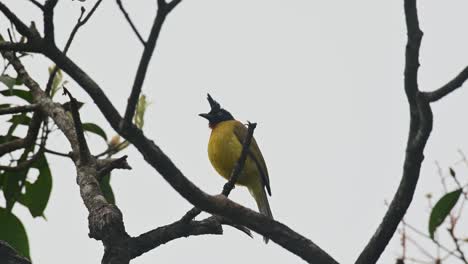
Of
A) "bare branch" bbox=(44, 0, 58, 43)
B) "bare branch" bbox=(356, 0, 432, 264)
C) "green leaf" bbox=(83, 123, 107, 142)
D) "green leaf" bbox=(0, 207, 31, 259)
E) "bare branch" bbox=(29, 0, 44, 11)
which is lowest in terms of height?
"bare branch" bbox=(356, 0, 432, 264)

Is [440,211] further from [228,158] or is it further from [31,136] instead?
[228,158]

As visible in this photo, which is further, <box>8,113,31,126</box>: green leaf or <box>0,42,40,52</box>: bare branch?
<box>8,113,31,126</box>: green leaf

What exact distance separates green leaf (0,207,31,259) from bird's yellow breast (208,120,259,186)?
2959mm

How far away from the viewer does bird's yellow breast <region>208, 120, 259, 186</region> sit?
7.38m

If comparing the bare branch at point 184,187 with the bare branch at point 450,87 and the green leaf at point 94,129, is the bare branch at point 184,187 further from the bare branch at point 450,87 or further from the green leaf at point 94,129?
the green leaf at point 94,129

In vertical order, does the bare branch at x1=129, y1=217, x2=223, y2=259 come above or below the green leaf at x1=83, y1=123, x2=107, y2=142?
below

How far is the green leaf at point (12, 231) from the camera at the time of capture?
14.9ft

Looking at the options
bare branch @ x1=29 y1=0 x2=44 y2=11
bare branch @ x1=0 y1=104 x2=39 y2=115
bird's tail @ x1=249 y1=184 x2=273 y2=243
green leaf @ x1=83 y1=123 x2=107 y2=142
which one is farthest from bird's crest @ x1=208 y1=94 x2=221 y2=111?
bare branch @ x1=29 y1=0 x2=44 y2=11

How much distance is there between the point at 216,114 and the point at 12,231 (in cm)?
433

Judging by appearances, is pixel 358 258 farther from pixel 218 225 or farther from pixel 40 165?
pixel 40 165

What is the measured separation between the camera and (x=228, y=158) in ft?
24.2

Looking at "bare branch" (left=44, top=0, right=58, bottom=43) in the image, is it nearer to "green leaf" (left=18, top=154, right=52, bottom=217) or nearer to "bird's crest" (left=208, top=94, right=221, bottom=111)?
"green leaf" (left=18, top=154, right=52, bottom=217)

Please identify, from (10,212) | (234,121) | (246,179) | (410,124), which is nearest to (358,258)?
(410,124)

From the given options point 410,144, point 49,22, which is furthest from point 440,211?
point 49,22
